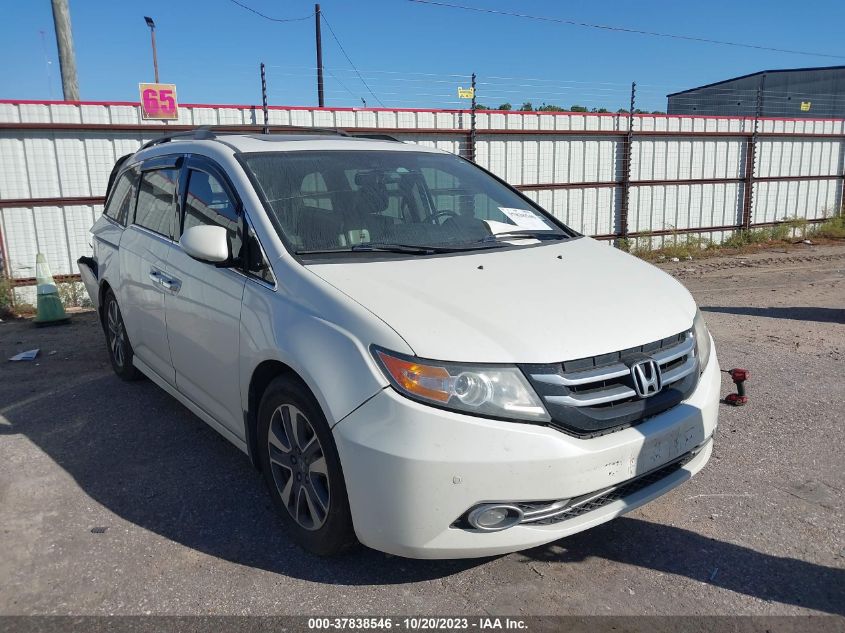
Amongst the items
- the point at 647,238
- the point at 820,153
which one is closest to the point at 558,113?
the point at 647,238

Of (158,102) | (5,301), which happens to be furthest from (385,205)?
(158,102)

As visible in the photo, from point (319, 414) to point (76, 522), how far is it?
153cm

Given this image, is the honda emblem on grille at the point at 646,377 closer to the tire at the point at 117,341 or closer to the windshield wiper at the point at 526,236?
the windshield wiper at the point at 526,236

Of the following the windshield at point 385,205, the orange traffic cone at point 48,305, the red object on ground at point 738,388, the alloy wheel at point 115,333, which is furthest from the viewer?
the orange traffic cone at point 48,305

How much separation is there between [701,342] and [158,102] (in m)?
8.43

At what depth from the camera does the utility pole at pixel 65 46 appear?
1045 cm

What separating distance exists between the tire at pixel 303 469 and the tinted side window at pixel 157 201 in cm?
164

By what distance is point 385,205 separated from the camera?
3.58m

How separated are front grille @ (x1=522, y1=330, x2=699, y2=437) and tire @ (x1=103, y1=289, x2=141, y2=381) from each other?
3483 mm

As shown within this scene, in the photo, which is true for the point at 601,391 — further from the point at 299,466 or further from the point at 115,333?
the point at 115,333

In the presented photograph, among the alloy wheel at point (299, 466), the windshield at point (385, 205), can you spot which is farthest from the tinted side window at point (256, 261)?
the alloy wheel at point (299, 466)

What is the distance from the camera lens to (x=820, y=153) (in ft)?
53.1

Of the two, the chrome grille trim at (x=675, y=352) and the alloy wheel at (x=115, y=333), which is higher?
the chrome grille trim at (x=675, y=352)

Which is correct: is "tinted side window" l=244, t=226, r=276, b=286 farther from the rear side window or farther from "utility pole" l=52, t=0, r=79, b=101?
"utility pole" l=52, t=0, r=79, b=101
